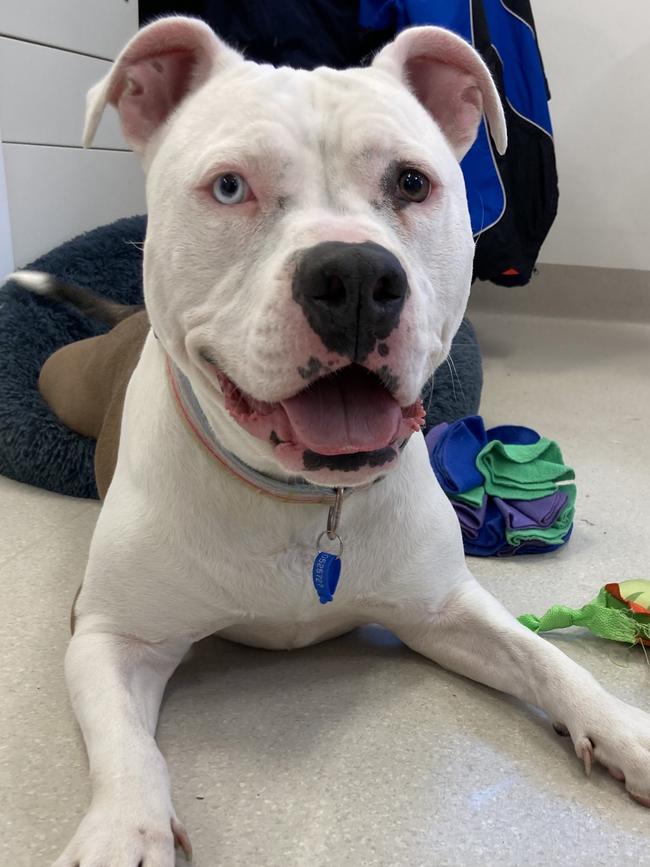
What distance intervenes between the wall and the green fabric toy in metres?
3.65

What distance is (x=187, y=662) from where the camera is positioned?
167 centimetres

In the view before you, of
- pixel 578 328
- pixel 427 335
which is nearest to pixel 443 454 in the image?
pixel 427 335

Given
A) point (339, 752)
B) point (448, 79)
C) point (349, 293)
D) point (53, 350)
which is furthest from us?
point (53, 350)

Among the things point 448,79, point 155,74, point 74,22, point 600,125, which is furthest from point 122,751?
point 600,125

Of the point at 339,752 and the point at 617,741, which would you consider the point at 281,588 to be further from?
the point at 617,741

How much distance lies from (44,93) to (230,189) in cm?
245

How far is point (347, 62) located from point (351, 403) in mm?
2887

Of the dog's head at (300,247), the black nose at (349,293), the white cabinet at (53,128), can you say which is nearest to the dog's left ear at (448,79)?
the dog's head at (300,247)

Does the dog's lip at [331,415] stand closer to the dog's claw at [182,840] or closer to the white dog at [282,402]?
the white dog at [282,402]

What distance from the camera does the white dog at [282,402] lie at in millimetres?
1133

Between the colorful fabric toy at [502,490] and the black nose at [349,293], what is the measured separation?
1.19 m

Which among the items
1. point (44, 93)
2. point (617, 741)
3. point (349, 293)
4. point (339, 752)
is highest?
point (349, 293)

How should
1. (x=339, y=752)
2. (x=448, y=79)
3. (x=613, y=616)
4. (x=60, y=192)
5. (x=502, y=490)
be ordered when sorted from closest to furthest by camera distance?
(x=339, y=752) → (x=448, y=79) → (x=613, y=616) → (x=502, y=490) → (x=60, y=192)

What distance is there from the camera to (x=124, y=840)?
1.11m
